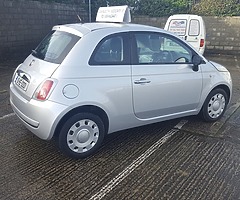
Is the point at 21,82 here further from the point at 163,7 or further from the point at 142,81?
the point at 163,7

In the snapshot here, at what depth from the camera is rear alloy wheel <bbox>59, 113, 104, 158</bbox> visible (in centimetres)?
302

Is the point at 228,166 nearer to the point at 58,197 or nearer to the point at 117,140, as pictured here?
the point at 117,140

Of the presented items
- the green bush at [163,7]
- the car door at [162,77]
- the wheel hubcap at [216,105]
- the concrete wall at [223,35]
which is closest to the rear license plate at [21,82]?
the car door at [162,77]

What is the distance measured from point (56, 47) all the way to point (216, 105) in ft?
9.08

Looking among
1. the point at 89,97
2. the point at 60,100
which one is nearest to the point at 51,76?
the point at 60,100

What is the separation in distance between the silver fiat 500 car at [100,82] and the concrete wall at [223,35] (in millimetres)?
8741

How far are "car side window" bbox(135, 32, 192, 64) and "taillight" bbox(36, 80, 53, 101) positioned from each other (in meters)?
1.21

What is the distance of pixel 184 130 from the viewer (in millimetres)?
4062

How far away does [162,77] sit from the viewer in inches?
140

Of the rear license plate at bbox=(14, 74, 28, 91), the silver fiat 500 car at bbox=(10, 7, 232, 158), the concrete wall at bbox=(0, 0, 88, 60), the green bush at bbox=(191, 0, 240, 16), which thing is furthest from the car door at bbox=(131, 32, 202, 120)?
the green bush at bbox=(191, 0, 240, 16)

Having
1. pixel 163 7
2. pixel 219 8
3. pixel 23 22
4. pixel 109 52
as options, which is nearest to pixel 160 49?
pixel 109 52

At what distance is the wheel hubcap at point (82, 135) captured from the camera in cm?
309

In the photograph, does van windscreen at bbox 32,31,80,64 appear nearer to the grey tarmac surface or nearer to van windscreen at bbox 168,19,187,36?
the grey tarmac surface

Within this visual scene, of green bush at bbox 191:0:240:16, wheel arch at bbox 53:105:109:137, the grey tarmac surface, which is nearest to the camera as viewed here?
the grey tarmac surface
